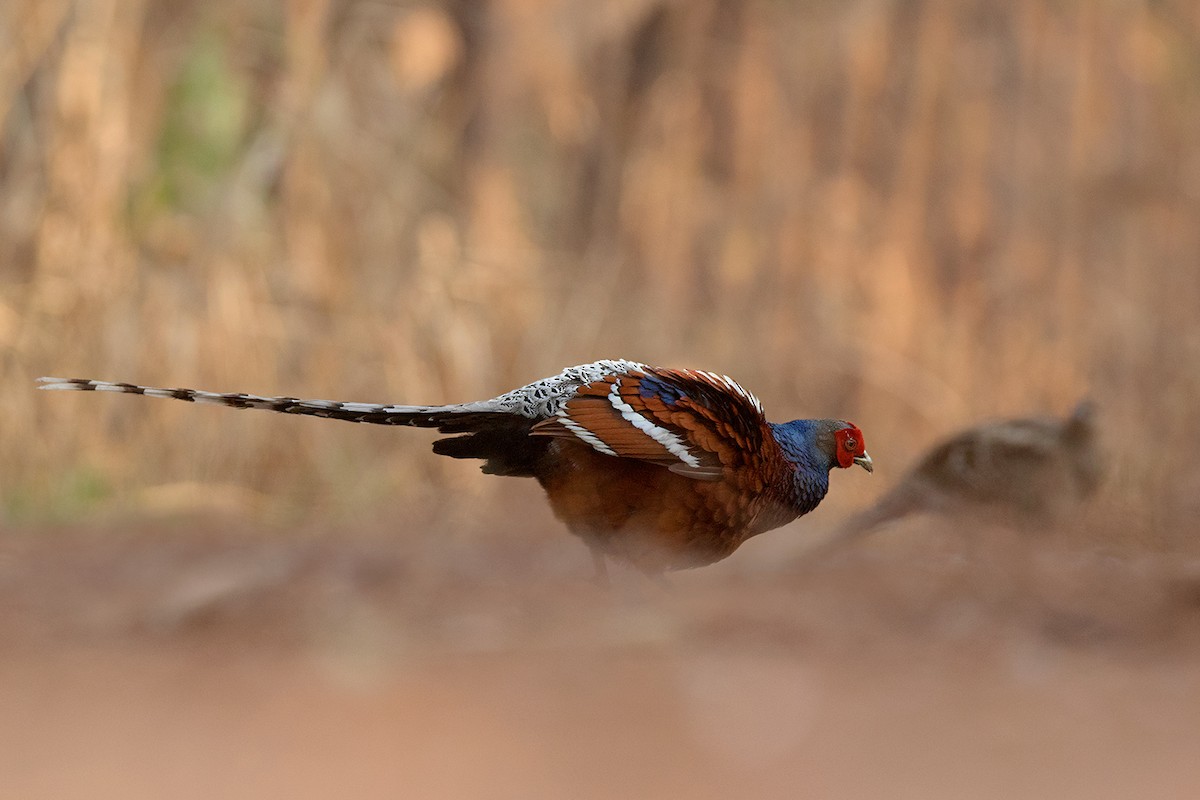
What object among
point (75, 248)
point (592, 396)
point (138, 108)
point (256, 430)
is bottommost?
point (592, 396)

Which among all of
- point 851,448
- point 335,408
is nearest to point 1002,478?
point 851,448

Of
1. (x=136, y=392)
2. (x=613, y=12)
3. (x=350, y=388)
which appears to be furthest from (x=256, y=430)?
(x=136, y=392)

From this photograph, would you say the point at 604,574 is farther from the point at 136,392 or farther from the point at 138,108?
the point at 138,108

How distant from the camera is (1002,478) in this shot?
2.04 meters

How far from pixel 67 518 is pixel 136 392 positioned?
16.0 feet

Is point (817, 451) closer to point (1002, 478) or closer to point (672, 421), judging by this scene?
point (672, 421)

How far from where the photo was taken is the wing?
1800mm

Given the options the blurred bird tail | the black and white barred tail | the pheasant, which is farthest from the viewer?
the blurred bird tail

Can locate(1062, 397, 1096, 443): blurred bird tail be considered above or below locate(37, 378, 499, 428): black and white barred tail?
above

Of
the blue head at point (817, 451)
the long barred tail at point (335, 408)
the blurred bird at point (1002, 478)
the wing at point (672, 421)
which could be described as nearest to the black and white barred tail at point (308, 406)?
the long barred tail at point (335, 408)

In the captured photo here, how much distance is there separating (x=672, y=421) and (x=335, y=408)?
0.51m

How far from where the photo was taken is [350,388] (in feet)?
17.0

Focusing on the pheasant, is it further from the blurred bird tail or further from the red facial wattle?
the blurred bird tail

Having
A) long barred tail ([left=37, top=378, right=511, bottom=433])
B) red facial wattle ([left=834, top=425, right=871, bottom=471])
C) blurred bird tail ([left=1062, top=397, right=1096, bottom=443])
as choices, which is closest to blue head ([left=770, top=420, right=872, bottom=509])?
red facial wattle ([left=834, top=425, right=871, bottom=471])
